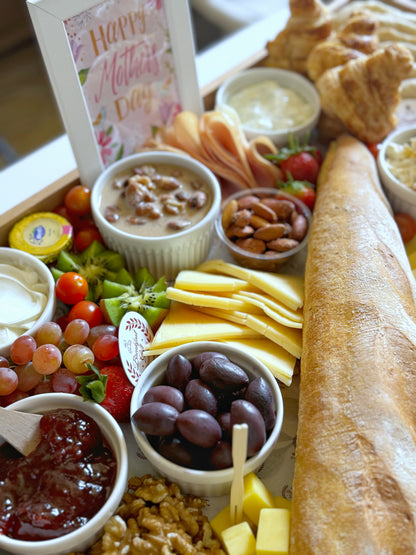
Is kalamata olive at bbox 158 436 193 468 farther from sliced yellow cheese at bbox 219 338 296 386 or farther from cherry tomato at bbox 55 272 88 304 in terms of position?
cherry tomato at bbox 55 272 88 304

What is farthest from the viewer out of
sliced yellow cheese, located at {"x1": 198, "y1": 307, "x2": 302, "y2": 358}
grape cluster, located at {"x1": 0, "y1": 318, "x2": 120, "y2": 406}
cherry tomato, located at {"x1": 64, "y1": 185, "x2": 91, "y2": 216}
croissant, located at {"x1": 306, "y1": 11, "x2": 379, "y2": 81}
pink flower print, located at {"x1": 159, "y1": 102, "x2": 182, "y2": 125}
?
croissant, located at {"x1": 306, "y1": 11, "x2": 379, "y2": 81}

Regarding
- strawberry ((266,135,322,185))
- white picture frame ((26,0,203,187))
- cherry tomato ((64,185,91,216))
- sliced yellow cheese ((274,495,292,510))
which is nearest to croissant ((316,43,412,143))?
strawberry ((266,135,322,185))

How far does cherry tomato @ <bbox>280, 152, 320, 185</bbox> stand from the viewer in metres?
1.80

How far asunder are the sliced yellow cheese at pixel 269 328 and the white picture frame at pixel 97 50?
62cm

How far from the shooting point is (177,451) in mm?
1104

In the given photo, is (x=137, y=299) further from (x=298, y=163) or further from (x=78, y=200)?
(x=298, y=163)

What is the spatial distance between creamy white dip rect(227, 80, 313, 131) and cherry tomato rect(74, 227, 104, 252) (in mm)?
721

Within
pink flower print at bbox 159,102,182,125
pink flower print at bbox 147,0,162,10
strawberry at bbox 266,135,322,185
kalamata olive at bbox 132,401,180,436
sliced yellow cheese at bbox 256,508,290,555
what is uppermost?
pink flower print at bbox 147,0,162,10

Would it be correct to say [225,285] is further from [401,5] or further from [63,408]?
[401,5]

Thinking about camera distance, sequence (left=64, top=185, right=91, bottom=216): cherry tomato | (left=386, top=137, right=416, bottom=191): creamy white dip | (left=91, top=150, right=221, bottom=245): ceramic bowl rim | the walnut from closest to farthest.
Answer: the walnut → (left=91, top=150, right=221, bottom=245): ceramic bowl rim → (left=64, top=185, right=91, bottom=216): cherry tomato → (left=386, top=137, right=416, bottom=191): creamy white dip

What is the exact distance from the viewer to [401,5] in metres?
2.43

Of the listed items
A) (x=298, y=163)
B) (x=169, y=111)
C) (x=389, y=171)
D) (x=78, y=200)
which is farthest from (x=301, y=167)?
(x=78, y=200)

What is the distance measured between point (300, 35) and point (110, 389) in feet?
4.94

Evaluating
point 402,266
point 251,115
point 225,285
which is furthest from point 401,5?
point 225,285
